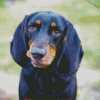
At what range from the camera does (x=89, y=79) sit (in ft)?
15.1

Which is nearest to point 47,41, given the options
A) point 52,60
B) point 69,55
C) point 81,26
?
point 52,60

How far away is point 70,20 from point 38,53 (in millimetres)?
5245

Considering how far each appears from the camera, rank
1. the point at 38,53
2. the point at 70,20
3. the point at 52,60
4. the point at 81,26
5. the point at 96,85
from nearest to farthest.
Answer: the point at 38,53 < the point at 52,60 < the point at 96,85 < the point at 81,26 < the point at 70,20

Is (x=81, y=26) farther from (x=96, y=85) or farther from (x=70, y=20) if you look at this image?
(x=96, y=85)

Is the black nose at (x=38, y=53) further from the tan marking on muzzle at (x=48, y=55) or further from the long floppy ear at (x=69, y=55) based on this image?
the long floppy ear at (x=69, y=55)

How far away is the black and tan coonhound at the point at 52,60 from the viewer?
255cm

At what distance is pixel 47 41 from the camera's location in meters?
2.41

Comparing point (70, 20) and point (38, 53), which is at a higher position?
point (38, 53)

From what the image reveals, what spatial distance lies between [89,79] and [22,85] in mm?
2235

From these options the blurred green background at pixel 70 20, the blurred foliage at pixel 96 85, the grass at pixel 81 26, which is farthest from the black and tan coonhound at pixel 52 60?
the grass at pixel 81 26

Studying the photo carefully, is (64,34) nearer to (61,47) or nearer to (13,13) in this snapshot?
(61,47)

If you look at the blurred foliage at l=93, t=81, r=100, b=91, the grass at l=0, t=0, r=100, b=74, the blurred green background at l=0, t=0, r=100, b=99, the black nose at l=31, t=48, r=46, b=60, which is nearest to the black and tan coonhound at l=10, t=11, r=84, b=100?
the black nose at l=31, t=48, r=46, b=60

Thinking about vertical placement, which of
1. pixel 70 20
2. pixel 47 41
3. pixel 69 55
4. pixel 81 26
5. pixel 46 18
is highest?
pixel 46 18

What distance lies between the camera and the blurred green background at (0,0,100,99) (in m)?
5.22
